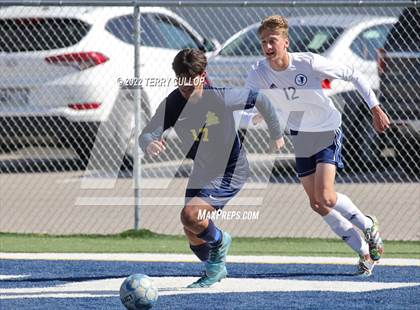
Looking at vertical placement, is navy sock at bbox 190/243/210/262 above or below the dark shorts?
below

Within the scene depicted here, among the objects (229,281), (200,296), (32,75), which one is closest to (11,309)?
(200,296)

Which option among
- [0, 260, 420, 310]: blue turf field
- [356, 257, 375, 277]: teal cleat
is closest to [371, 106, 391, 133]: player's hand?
[356, 257, 375, 277]: teal cleat

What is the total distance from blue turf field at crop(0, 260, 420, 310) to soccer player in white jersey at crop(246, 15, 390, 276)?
0.38 m

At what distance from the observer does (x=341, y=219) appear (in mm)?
9102

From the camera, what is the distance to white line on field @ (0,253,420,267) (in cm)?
977

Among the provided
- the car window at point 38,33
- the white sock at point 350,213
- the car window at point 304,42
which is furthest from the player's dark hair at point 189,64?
the car window at point 304,42

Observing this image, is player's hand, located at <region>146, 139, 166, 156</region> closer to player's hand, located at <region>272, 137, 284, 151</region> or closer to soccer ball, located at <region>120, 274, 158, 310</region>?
player's hand, located at <region>272, 137, 284, 151</region>

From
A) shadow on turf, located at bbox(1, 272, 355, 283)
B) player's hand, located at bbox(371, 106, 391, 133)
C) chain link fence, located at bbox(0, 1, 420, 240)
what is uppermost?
player's hand, located at bbox(371, 106, 391, 133)

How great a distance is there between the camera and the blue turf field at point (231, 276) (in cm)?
770

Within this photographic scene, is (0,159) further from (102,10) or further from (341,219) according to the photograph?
(341,219)

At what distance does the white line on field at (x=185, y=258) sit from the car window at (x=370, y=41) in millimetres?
5153

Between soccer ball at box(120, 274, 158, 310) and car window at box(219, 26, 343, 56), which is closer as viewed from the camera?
soccer ball at box(120, 274, 158, 310)

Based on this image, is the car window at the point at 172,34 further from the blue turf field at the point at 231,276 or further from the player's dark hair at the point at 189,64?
the player's dark hair at the point at 189,64

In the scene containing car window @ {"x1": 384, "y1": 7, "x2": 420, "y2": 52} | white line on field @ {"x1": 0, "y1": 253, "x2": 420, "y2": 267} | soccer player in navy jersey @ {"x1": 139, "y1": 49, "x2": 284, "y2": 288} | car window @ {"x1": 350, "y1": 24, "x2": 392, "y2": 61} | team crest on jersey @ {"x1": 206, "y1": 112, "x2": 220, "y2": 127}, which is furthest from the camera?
car window @ {"x1": 350, "y1": 24, "x2": 392, "y2": 61}
